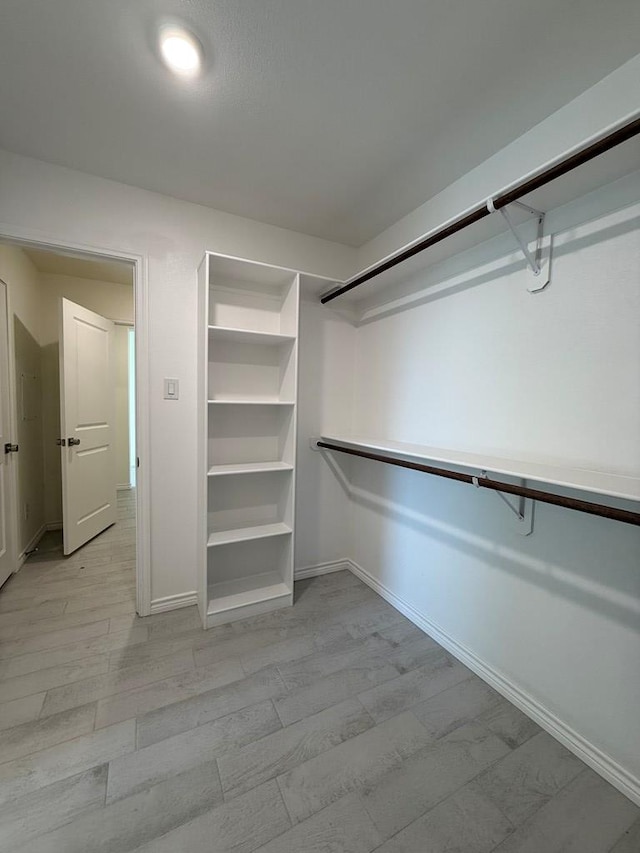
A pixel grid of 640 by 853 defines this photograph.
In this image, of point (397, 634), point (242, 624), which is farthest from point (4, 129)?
point (397, 634)

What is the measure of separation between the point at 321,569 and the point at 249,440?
3.92ft

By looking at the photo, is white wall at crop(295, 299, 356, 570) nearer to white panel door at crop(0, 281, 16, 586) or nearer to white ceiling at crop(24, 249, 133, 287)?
white ceiling at crop(24, 249, 133, 287)

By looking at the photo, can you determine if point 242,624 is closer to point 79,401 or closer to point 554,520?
point 554,520

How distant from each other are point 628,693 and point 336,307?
2503 millimetres

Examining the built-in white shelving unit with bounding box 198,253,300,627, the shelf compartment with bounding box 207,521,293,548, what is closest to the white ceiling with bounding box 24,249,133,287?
the built-in white shelving unit with bounding box 198,253,300,627

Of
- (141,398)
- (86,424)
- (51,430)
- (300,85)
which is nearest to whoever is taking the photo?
(300,85)

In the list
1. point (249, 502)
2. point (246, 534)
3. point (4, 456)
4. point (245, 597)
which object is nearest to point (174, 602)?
point (245, 597)

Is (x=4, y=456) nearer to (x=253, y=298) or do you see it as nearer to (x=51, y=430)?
(x=51, y=430)

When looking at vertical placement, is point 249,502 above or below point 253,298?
below

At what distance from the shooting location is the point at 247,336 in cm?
214

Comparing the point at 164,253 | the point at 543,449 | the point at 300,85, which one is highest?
the point at 300,85

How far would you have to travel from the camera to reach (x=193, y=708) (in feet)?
4.90

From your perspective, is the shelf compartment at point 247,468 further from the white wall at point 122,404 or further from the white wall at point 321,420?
the white wall at point 122,404

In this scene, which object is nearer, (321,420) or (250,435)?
(250,435)
